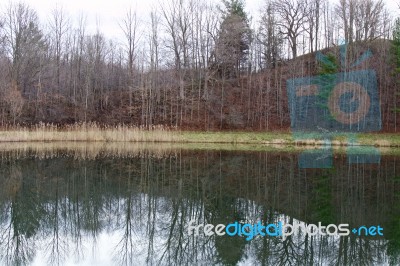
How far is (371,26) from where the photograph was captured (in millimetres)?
34906

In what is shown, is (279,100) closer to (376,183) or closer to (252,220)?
(376,183)

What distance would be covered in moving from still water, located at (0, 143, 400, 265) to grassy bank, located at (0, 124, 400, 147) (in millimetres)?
9748

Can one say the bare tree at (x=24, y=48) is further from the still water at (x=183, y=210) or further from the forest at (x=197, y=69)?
the still water at (x=183, y=210)

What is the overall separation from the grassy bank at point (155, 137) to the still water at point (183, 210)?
32.0 feet

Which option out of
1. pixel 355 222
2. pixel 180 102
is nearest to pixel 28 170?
pixel 355 222

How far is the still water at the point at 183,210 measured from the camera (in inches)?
210

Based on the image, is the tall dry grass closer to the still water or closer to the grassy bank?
the grassy bank

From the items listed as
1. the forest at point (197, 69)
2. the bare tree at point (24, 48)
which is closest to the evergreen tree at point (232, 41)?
the forest at point (197, 69)

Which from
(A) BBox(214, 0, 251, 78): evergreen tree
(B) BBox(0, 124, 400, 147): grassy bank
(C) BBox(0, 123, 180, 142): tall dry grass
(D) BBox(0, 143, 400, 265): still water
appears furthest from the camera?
(A) BBox(214, 0, 251, 78): evergreen tree

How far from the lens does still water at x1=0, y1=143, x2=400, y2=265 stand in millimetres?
5336

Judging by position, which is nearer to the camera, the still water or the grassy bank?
the still water

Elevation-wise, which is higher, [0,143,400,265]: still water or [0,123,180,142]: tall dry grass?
[0,123,180,142]: tall dry grass

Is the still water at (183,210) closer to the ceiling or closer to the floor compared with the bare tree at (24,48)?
closer to the floor

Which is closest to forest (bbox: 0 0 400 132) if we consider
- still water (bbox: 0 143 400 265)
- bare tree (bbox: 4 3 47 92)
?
bare tree (bbox: 4 3 47 92)
